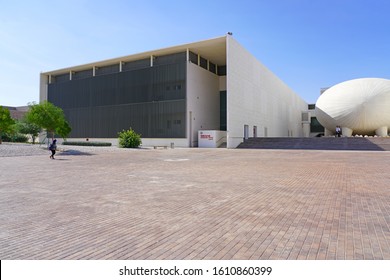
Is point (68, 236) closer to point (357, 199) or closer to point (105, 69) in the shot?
point (357, 199)

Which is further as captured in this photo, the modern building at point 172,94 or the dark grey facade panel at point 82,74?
the dark grey facade panel at point 82,74

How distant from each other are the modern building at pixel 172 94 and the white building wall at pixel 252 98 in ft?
0.43

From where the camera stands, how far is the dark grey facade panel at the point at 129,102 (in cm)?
3753

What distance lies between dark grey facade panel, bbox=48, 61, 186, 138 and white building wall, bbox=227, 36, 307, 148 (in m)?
6.63

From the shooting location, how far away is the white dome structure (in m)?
46.1

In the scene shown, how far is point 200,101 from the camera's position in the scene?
131ft

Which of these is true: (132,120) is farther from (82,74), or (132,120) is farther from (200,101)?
(82,74)

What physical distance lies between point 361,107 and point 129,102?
39.4 meters

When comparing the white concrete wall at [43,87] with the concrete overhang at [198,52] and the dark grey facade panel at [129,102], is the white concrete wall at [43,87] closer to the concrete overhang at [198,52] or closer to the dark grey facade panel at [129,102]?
the dark grey facade panel at [129,102]

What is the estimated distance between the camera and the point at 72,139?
1922 inches

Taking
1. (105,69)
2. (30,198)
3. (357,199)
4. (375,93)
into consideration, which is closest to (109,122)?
(105,69)

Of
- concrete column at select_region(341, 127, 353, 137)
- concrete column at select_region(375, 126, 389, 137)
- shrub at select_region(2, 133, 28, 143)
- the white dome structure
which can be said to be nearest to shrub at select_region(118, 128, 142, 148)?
shrub at select_region(2, 133, 28, 143)

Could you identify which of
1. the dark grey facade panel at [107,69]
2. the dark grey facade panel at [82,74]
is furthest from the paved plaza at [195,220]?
the dark grey facade panel at [82,74]

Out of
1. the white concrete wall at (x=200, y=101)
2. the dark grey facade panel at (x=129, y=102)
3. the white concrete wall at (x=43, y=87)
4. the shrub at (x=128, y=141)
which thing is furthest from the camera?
the white concrete wall at (x=43, y=87)
